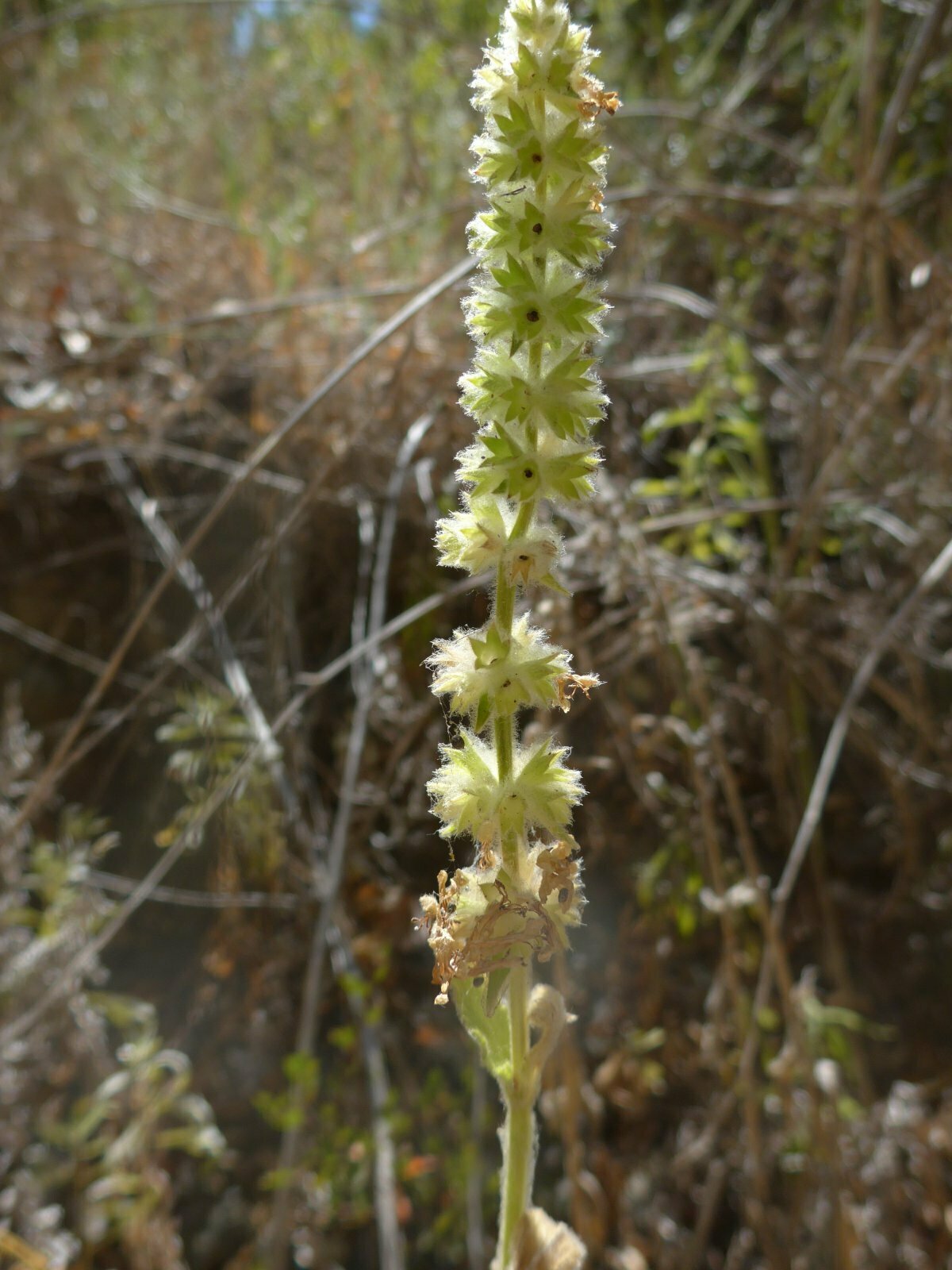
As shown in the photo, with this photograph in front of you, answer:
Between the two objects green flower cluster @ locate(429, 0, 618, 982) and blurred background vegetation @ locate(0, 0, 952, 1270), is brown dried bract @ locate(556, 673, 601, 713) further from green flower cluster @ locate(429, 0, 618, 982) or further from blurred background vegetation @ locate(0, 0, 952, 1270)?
blurred background vegetation @ locate(0, 0, 952, 1270)

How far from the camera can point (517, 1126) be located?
2.20 feet

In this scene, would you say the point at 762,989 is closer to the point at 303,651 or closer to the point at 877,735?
the point at 877,735

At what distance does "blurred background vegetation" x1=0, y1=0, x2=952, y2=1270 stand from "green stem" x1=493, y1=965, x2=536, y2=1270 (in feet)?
2.08

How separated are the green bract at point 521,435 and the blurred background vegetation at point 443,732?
0.67 metres

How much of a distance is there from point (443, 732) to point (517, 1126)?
1106 millimetres

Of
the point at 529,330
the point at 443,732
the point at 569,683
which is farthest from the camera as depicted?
the point at 443,732

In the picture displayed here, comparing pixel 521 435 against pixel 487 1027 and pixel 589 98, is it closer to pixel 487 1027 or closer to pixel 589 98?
pixel 589 98

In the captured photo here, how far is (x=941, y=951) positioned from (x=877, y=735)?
541 mm

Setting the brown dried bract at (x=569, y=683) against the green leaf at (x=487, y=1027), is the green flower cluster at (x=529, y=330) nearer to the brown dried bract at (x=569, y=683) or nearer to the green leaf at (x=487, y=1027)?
the brown dried bract at (x=569, y=683)

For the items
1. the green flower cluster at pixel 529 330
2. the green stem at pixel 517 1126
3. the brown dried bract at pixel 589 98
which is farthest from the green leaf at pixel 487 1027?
the brown dried bract at pixel 589 98

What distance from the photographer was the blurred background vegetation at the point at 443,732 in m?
1.67

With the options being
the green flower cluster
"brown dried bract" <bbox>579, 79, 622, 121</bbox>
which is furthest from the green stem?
"brown dried bract" <bbox>579, 79, 622, 121</bbox>

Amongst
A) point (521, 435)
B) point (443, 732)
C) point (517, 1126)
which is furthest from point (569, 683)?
point (443, 732)

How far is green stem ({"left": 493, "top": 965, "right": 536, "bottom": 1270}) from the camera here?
64cm
